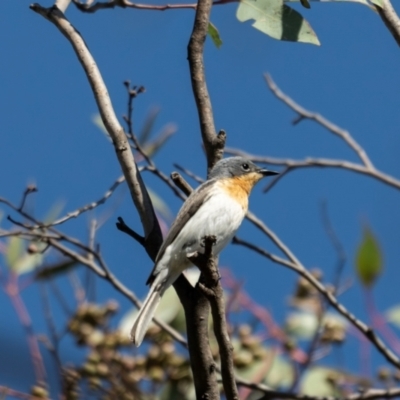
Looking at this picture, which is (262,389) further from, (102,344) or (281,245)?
(102,344)

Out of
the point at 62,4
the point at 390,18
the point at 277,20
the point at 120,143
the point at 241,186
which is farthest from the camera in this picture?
the point at 241,186

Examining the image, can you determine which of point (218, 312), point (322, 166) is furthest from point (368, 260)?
point (218, 312)

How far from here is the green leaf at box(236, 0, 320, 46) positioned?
3252 mm

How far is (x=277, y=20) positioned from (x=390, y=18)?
0.63 m

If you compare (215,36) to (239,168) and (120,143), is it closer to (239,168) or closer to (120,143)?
(239,168)

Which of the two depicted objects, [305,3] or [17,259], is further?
[17,259]

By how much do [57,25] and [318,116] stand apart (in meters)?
1.41

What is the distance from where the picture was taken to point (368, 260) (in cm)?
397

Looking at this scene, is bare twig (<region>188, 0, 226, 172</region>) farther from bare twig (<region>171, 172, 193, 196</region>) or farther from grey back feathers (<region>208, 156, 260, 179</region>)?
grey back feathers (<region>208, 156, 260, 179</region>)

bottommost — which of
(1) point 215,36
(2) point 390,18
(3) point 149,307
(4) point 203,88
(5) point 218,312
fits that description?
(5) point 218,312

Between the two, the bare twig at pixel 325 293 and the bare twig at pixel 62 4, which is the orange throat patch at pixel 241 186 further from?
the bare twig at pixel 62 4

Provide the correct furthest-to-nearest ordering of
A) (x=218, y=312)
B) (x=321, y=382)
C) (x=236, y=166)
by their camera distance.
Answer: (x=321, y=382), (x=236, y=166), (x=218, y=312)

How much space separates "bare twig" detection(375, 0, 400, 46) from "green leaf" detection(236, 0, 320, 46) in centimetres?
39

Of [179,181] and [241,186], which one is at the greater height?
[241,186]
